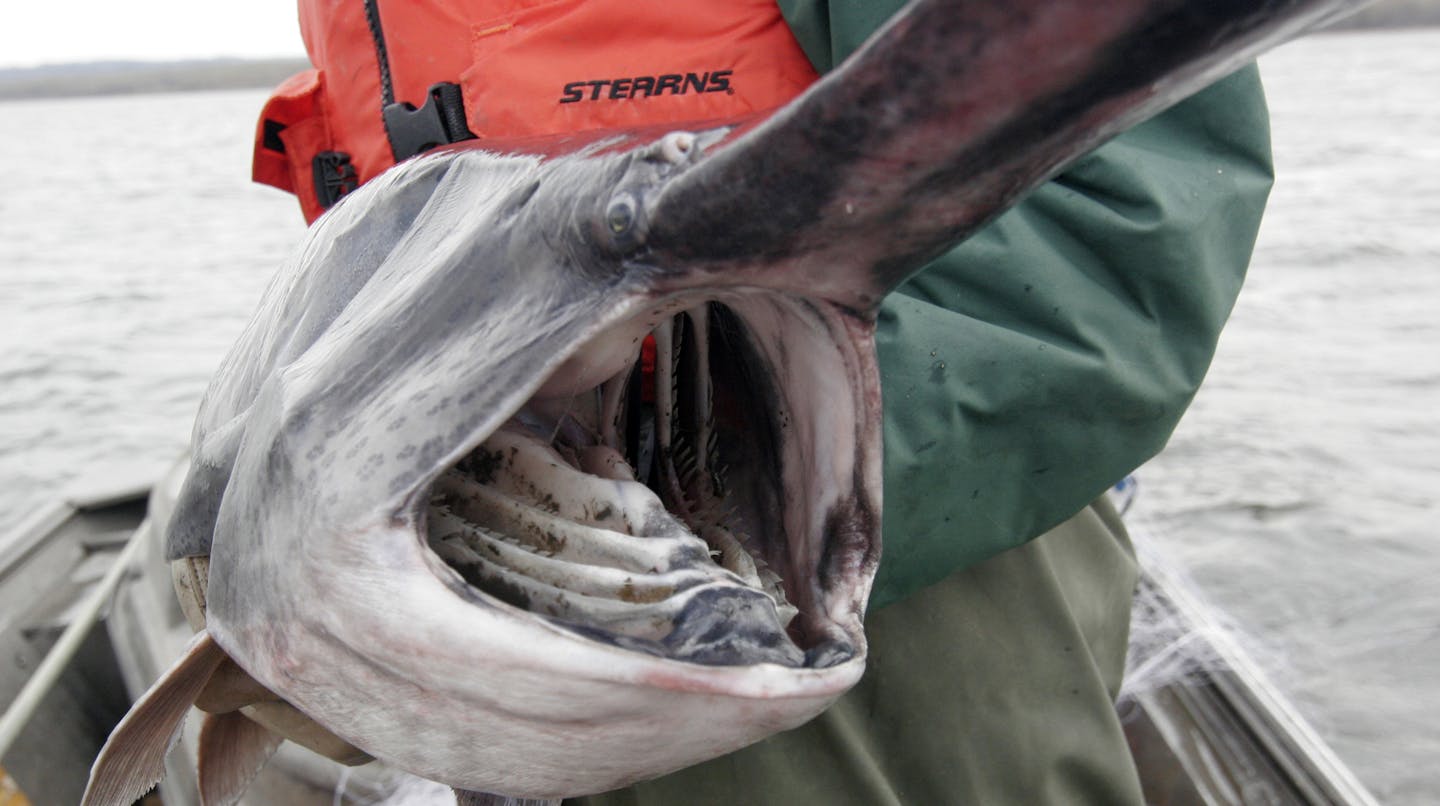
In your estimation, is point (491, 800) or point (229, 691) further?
point (229, 691)

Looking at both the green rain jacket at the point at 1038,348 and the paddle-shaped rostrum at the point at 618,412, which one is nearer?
the paddle-shaped rostrum at the point at 618,412

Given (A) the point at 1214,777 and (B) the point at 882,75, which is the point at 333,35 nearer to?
(B) the point at 882,75

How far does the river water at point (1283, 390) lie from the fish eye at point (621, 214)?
4217 millimetres

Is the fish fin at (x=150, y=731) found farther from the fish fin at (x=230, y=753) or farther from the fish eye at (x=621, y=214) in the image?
the fish eye at (x=621, y=214)

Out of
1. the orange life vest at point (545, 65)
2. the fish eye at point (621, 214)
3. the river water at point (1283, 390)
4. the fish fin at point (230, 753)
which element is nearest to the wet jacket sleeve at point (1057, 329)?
the orange life vest at point (545, 65)

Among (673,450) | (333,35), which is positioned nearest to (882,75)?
(673,450)

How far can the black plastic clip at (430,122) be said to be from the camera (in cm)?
187

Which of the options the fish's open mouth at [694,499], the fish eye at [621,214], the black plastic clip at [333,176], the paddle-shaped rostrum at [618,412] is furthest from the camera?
the black plastic clip at [333,176]

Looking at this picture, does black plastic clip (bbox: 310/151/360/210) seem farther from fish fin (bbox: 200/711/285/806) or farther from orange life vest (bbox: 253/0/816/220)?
fish fin (bbox: 200/711/285/806)

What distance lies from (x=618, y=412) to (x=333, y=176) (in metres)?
1.21

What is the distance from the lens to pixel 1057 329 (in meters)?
1.59

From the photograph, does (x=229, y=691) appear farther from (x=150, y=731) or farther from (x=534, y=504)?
(x=534, y=504)

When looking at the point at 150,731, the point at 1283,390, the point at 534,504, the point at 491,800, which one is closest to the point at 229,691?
the point at 150,731

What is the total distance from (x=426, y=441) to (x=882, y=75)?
504 mm
